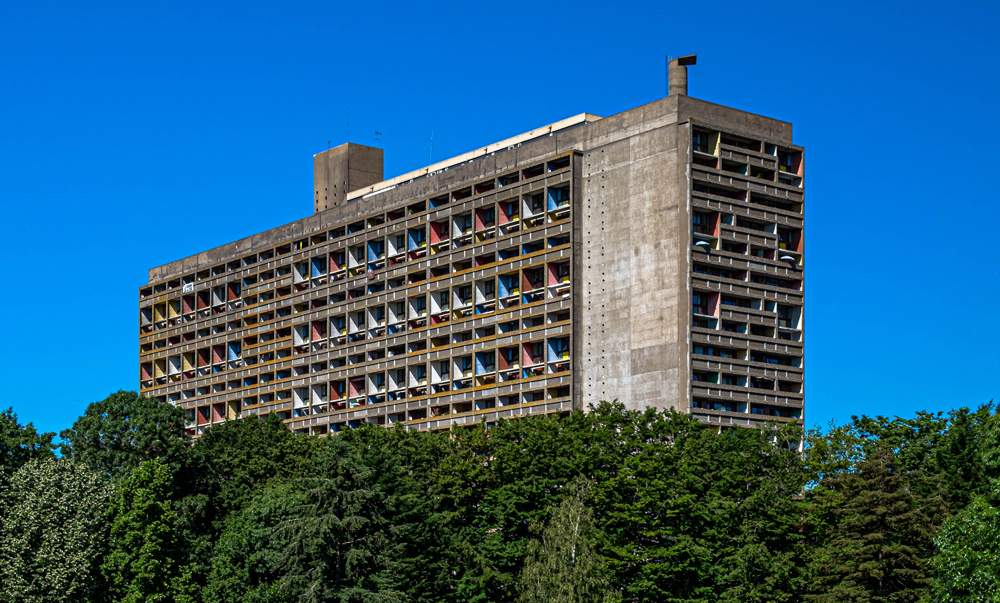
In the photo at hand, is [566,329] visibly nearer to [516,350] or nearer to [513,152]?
[516,350]

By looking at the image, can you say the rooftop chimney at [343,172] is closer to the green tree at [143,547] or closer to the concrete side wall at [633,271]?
the concrete side wall at [633,271]

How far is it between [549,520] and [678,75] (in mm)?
46748

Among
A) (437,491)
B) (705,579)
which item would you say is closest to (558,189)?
(437,491)

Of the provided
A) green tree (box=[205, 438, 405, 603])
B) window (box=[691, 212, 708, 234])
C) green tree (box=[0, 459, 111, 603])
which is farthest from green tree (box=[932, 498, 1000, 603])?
green tree (box=[0, 459, 111, 603])

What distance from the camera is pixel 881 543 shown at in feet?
274

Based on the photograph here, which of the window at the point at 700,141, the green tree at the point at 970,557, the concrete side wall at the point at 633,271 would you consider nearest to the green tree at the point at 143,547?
the concrete side wall at the point at 633,271

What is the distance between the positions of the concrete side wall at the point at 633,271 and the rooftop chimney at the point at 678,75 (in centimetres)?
519

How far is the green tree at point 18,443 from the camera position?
12125 centimetres

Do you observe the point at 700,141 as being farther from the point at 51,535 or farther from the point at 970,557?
the point at 51,535

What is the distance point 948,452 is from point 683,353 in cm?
2958

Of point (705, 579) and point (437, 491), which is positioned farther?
point (437, 491)

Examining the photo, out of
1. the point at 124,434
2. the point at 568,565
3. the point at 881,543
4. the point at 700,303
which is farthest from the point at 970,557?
the point at 124,434

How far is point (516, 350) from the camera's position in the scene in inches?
5266

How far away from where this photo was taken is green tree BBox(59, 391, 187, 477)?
12444cm
